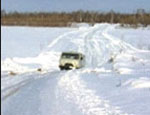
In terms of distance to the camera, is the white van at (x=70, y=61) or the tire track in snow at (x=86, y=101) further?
the white van at (x=70, y=61)

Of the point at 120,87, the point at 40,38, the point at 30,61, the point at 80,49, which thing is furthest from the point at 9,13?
the point at 120,87

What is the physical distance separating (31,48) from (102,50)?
9321mm

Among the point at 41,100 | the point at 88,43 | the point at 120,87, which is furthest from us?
the point at 88,43

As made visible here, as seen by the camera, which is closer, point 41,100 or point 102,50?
point 41,100

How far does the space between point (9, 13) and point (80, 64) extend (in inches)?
5594

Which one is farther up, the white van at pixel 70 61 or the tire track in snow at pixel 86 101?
the tire track in snow at pixel 86 101

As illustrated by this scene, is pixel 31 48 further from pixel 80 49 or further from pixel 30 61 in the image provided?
pixel 30 61

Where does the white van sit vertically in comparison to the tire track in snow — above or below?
below

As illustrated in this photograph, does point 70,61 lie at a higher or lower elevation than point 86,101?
lower

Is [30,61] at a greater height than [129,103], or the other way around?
[129,103]

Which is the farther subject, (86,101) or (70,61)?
(70,61)

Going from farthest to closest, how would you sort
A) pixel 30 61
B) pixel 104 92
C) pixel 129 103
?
pixel 30 61 < pixel 104 92 < pixel 129 103

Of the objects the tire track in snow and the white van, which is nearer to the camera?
the tire track in snow

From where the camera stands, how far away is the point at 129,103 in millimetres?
14461
